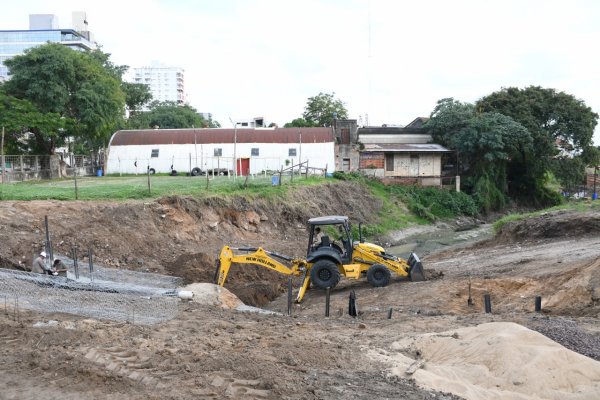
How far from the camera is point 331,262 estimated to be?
16625 millimetres

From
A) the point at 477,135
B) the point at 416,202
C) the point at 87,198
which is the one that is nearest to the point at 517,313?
the point at 87,198

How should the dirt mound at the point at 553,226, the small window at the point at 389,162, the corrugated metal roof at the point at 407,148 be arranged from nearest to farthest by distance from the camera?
the dirt mound at the point at 553,226
the corrugated metal roof at the point at 407,148
the small window at the point at 389,162

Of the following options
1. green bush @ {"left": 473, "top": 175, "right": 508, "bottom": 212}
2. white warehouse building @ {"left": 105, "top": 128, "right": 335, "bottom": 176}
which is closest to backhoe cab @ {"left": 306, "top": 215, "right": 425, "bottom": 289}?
white warehouse building @ {"left": 105, "top": 128, "right": 335, "bottom": 176}

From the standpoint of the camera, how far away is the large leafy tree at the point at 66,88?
37281 millimetres

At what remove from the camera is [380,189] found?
4234 cm

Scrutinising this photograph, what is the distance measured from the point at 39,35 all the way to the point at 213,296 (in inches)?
4415

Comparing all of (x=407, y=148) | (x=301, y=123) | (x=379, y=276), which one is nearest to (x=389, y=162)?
(x=407, y=148)

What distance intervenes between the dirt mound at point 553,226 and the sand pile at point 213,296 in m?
15.1

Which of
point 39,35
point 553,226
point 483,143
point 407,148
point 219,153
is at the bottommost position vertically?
point 553,226

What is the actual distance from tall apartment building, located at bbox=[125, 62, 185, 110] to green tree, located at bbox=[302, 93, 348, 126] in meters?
116

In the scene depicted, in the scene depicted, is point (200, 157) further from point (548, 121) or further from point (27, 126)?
point (548, 121)

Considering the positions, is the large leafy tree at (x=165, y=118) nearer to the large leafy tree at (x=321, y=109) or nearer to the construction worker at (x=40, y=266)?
the large leafy tree at (x=321, y=109)

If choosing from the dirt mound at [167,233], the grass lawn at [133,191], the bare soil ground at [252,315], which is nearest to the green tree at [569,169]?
the bare soil ground at [252,315]

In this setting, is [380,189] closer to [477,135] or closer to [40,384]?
[477,135]
